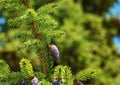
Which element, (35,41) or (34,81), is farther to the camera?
(35,41)

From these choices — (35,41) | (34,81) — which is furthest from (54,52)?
(34,81)

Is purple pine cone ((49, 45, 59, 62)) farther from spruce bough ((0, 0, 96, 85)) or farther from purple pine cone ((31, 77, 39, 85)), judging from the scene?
purple pine cone ((31, 77, 39, 85))

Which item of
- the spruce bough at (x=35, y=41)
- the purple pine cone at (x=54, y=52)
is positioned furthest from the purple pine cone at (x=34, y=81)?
the purple pine cone at (x=54, y=52)

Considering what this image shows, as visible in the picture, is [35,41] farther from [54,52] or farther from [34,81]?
[34,81]

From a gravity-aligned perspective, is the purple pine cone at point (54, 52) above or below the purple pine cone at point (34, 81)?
above

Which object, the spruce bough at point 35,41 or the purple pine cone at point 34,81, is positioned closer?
the purple pine cone at point 34,81

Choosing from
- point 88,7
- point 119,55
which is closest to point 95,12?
point 88,7

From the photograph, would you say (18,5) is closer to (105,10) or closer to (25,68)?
(25,68)

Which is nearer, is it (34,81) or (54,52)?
(34,81)

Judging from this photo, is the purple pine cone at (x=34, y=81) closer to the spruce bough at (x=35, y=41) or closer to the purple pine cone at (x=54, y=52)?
the spruce bough at (x=35, y=41)

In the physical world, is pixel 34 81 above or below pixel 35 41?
below

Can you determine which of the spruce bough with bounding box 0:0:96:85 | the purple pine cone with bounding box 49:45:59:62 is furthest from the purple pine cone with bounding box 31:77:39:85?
the purple pine cone with bounding box 49:45:59:62
